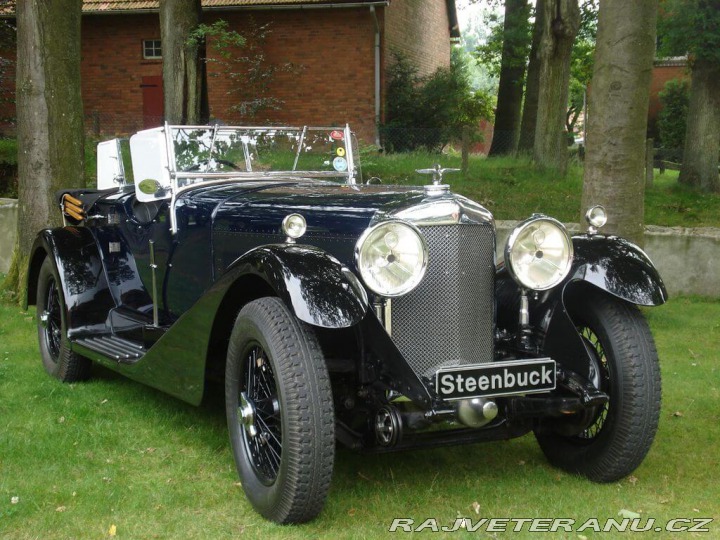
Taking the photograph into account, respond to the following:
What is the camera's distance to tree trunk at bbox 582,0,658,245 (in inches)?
263

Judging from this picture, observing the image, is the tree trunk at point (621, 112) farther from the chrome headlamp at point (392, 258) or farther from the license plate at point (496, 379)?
the chrome headlamp at point (392, 258)

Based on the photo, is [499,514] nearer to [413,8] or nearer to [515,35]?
[515,35]

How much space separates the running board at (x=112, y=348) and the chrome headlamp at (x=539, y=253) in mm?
2124

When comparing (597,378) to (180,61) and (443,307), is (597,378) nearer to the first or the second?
(443,307)

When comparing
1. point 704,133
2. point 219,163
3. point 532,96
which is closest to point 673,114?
point 532,96

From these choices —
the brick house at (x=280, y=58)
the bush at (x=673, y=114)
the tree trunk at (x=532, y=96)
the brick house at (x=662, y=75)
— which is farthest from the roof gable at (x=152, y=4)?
the brick house at (x=662, y=75)

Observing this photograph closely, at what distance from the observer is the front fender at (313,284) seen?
3.14m

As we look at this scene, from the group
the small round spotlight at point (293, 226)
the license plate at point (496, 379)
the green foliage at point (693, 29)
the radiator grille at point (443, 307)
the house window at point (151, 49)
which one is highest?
the house window at point (151, 49)

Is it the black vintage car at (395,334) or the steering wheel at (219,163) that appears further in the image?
the steering wheel at (219,163)

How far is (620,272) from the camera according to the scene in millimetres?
3721

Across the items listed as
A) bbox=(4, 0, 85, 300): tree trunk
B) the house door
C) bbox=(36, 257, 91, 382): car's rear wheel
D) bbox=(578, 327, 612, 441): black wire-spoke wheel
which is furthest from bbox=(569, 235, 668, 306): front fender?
the house door

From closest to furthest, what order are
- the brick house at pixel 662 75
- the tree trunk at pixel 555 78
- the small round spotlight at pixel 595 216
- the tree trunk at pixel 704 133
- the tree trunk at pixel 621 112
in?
1. the small round spotlight at pixel 595 216
2. the tree trunk at pixel 621 112
3. the tree trunk at pixel 555 78
4. the tree trunk at pixel 704 133
5. the brick house at pixel 662 75

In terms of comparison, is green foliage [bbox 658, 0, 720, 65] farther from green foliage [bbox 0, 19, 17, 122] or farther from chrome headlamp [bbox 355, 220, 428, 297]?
green foliage [bbox 0, 19, 17, 122]

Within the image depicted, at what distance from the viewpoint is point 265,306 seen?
133 inches
